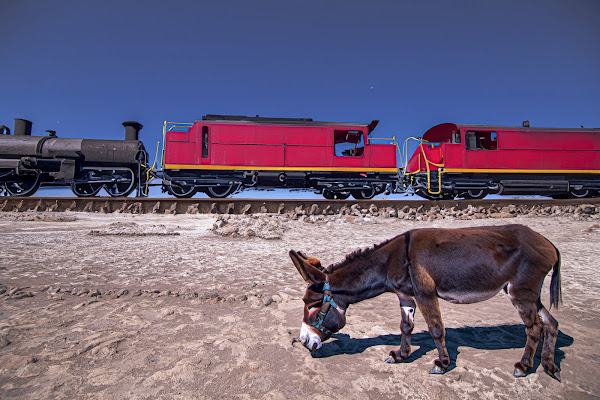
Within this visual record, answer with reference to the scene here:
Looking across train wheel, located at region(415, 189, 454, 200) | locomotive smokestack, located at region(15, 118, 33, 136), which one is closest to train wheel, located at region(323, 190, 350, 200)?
train wheel, located at region(415, 189, 454, 200)

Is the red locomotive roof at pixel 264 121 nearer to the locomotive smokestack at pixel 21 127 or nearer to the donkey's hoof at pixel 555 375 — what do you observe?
the locomotive smokestack at pixel 21 127

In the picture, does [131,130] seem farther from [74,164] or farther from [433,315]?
[433,315]

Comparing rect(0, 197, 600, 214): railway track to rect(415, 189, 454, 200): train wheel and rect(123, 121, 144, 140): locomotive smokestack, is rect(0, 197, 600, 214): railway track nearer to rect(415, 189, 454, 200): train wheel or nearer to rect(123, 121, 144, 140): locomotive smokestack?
rect(415, 189, 454, 200): train wheel

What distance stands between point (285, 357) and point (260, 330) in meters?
0.49

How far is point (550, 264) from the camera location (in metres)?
1.77

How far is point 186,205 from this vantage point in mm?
9930

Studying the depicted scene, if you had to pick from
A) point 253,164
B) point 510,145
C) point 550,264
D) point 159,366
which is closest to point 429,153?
point 510,145

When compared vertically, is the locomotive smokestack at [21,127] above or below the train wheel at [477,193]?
above

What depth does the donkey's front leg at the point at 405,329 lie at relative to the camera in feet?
6.31

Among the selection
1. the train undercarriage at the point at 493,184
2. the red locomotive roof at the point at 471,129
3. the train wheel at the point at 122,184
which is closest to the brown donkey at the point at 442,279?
the train undercarriage at the point at 493,184

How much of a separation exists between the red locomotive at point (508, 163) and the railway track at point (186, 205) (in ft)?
6.69

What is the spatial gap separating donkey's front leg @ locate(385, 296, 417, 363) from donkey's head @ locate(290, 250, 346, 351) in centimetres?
40

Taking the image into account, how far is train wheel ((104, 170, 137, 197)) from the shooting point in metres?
11.9

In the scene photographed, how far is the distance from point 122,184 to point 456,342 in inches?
521
